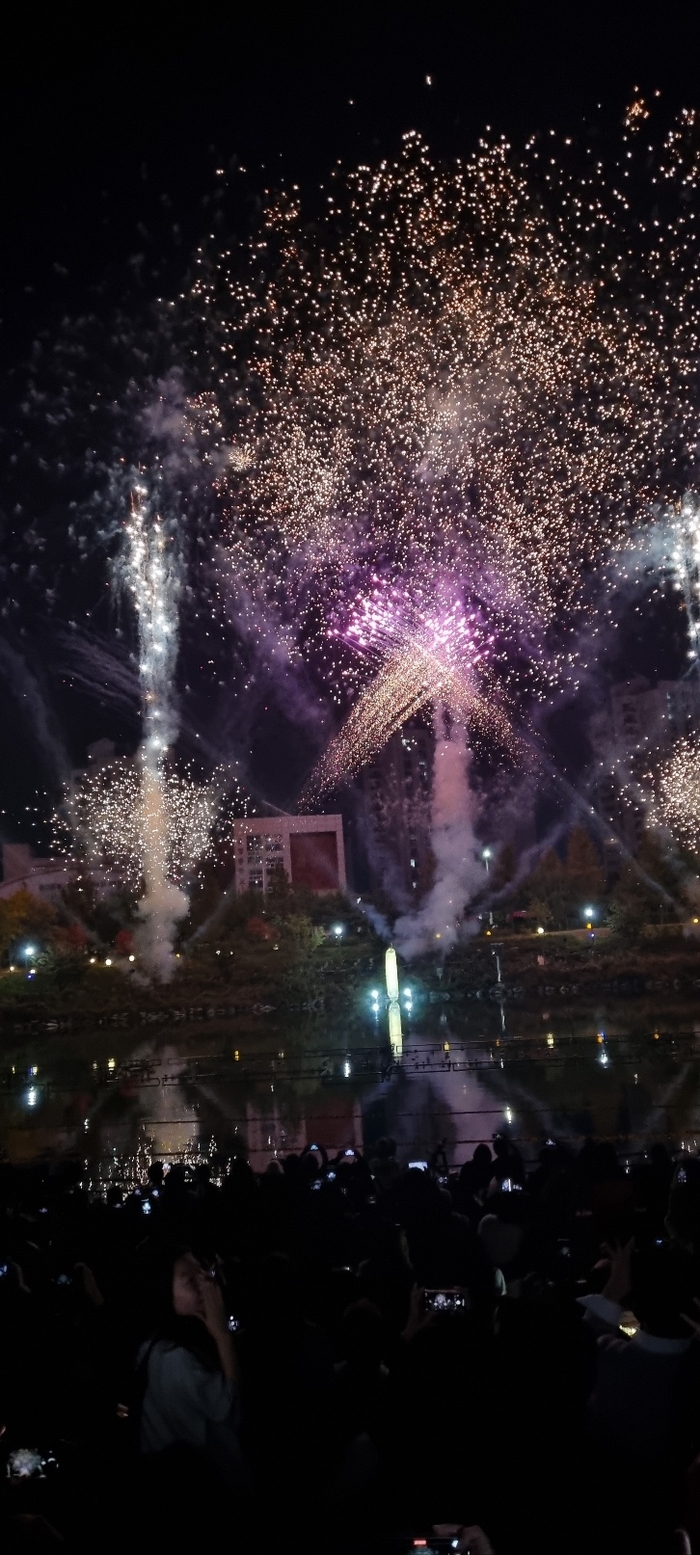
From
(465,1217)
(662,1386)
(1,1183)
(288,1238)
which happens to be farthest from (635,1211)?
(1,1183)

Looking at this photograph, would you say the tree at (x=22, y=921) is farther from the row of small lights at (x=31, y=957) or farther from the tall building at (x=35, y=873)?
the tall building at (x=35, y=873)

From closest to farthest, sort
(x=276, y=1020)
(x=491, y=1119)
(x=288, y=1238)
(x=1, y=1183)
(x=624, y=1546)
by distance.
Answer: (x=624, y=1546) < (x=288, y=1238) < (x=1, y=1183) < (x=491, y=1119) < (x=276, y=1020)

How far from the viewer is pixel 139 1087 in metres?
19.6

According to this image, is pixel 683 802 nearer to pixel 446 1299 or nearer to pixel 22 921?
pixel 22 921

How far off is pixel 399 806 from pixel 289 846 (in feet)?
24.7

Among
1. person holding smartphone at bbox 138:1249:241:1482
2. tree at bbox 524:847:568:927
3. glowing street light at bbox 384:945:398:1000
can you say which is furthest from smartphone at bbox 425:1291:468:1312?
tree at bbox 524:847:568:927

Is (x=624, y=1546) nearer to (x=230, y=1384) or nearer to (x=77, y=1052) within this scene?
(x=230, y=1384)

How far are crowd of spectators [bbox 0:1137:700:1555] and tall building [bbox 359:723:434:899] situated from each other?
56.6 m

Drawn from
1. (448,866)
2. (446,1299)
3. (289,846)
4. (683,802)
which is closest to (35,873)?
(289,846)

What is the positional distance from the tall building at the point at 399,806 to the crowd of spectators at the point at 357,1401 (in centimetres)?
5655

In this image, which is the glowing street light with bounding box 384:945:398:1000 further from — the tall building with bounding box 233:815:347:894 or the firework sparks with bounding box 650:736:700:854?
the tall building with bounding box 233:815:347:894

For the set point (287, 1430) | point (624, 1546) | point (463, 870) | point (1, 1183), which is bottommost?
point (624, 1546)

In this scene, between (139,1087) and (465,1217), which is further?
(139,1087)

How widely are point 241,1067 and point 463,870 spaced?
29.4 metres
